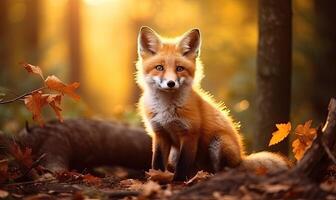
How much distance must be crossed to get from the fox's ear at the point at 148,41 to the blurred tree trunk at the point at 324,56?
7.19 meters

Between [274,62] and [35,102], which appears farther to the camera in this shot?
[274,62]

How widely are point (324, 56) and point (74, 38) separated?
42.6 ft

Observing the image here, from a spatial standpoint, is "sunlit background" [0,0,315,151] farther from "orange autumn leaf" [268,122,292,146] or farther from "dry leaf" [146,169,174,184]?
"orange autumn leaf" [268,122,292,146]

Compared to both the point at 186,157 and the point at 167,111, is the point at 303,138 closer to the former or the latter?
the point at 186,157

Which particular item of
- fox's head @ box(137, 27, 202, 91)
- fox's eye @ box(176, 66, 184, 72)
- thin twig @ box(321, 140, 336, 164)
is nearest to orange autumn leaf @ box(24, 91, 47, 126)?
fox's head @ box(137, 27, 202, 91)

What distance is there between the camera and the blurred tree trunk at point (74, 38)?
22.4 m

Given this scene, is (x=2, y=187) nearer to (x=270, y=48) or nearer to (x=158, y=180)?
(x=158, y=180)

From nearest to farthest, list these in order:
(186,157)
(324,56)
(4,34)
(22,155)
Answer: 1. (22,155)
2. (186,157)
3. (324,56)
4. (4,34)

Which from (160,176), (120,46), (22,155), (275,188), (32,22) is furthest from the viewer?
(120,46)

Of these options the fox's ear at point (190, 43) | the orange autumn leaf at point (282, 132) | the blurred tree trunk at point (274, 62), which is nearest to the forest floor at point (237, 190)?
the orange autumn leaf at point (282, 132)

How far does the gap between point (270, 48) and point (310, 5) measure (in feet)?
26.5

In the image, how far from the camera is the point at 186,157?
5602mm

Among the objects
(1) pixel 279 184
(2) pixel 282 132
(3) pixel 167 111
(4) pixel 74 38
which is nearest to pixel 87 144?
(3) pixel 167 111

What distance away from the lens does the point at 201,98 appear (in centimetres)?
616
